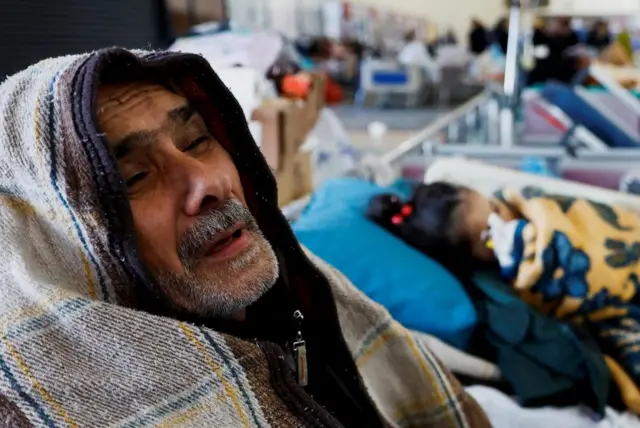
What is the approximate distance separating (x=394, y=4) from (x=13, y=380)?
31.4 ft

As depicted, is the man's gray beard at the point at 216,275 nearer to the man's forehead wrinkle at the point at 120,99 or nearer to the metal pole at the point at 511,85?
the man's forehead wrinkle at the point at 120,99

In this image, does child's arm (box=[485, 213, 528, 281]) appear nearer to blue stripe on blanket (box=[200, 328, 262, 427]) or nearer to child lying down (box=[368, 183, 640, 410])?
child lying down (box=[368, 183, 640, 410])

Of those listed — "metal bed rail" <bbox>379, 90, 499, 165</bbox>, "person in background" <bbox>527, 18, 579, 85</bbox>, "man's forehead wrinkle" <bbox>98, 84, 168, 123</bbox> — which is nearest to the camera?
"man's forehead wrinkle" <bbox>98, 84, 168, 123</bbox>

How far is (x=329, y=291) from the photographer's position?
0.87m

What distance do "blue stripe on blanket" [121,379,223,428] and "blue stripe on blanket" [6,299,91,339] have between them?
102mm

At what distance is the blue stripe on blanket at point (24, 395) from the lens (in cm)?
52

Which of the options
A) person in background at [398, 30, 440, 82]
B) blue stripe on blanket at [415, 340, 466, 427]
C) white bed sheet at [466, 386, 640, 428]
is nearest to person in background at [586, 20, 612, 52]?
person in background at [398, 30, 440, 82]

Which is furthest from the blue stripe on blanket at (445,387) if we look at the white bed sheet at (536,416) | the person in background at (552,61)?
the person in background at (552,61)

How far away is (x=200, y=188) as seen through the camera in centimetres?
71

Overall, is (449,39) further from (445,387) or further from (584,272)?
(445,387)

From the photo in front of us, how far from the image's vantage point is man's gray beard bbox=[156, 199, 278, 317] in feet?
Result: 2.28

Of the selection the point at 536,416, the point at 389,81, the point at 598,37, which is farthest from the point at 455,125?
the point at 598,37

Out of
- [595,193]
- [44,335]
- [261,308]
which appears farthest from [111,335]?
[595,193]

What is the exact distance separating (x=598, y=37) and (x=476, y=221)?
6.54m
